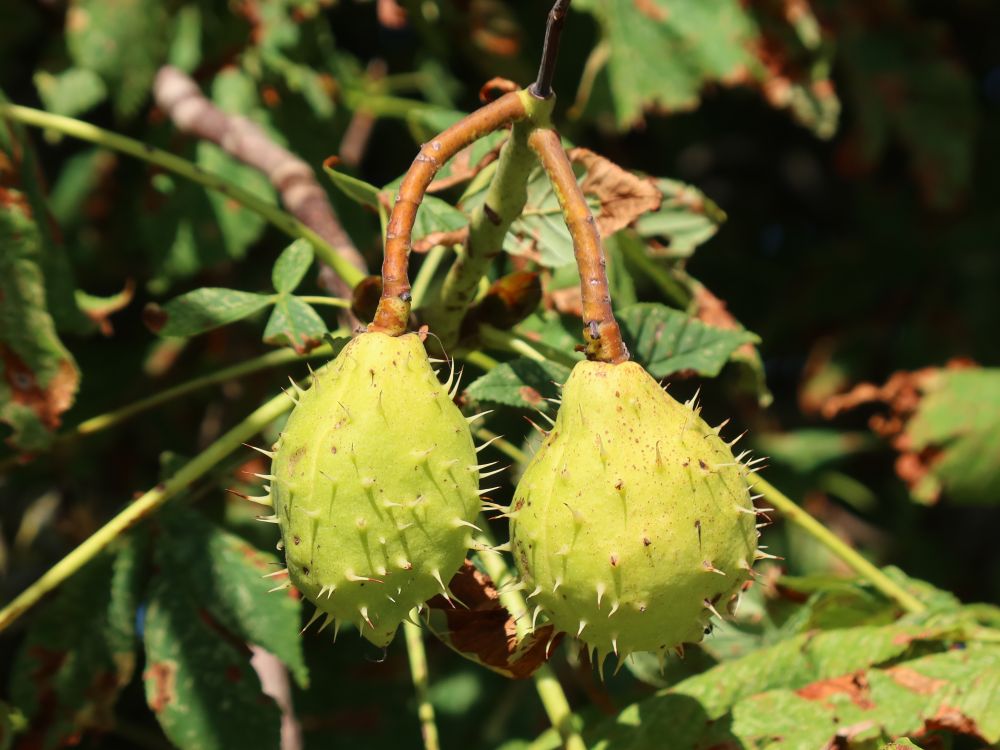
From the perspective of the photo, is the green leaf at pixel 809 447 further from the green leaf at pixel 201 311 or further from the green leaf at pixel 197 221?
the green leaf at pixel 201 311

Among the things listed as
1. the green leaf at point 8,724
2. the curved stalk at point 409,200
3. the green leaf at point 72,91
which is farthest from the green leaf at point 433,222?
the green leaf at point 72,91

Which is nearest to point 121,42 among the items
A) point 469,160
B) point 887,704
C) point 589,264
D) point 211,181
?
point 211,181

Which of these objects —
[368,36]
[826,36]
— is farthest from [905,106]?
[368,36]

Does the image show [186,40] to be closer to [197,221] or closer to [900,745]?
[197,221]

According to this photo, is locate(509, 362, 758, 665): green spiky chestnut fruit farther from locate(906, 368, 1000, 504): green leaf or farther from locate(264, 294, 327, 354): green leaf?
locate(906, 368, 1000, 504): green leaf

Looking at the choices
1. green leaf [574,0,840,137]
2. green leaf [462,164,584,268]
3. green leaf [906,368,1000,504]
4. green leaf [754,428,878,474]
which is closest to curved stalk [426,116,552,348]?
green leaf [462,164,584,268]

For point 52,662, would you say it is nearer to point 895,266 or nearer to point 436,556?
point 436,556
